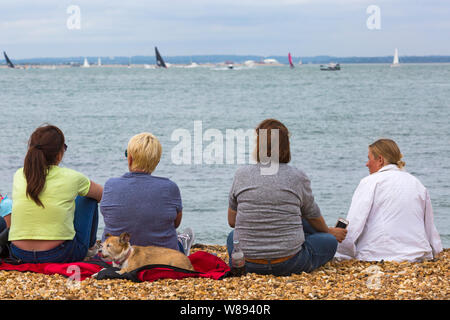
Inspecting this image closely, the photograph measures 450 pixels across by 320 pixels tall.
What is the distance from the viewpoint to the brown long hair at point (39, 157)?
424 centimetres

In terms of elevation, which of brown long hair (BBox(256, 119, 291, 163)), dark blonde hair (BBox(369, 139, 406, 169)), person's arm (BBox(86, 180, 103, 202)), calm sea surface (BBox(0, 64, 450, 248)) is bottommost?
calm sea surface (BBox(0, 64, 450, 248))

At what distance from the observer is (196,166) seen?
14422 millimetres

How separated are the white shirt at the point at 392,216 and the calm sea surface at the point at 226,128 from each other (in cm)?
401

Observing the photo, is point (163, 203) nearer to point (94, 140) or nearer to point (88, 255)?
point (88, 255)

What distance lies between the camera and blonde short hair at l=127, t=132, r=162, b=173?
14.0 ft

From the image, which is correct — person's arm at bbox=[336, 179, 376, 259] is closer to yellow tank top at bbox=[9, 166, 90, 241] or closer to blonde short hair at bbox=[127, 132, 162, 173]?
blonde short hair at bbox=[127, 132, 162, 173]

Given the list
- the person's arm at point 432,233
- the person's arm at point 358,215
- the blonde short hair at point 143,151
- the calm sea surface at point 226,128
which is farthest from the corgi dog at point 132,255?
the calm sea surface at point 226,128

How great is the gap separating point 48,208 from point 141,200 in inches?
26.6

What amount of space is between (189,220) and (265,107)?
84.0ft

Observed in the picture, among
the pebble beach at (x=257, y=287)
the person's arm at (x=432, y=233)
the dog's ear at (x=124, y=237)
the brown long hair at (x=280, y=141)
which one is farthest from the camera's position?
the person's arm at (x=432, y=233)

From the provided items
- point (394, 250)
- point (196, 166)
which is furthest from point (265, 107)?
point (394, 250)

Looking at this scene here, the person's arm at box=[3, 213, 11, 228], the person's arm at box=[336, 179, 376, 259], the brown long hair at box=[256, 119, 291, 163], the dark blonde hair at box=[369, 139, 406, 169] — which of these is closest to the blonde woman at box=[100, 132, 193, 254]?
the brown long hair at box=[256, 119, 291, 163]

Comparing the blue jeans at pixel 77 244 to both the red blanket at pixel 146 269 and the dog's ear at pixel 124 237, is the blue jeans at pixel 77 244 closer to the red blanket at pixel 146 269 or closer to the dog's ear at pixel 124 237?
the red blanket at pixel 146 269

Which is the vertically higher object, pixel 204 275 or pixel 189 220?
pixel 204 275
